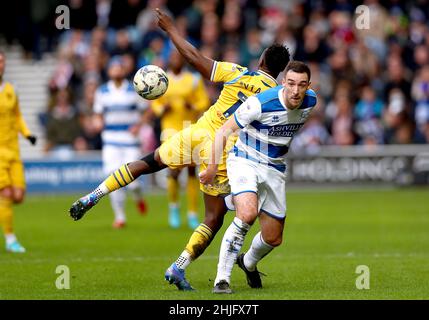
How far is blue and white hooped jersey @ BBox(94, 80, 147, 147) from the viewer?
1792 centimetres

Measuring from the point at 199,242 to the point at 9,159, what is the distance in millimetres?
4603

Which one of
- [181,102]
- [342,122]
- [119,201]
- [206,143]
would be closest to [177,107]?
[181,102]

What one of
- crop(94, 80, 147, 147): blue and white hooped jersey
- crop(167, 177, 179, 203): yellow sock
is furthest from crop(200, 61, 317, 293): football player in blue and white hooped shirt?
crop(94, 80, 147, 147): blue and white hooped jersey

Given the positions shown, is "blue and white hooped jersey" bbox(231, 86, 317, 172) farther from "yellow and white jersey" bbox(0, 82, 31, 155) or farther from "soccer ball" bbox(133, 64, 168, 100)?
"yellow and white jersey" bbox(0, 82, 31, 155)

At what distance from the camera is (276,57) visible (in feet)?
34.7

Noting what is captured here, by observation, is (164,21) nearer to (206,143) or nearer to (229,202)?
(206,143)

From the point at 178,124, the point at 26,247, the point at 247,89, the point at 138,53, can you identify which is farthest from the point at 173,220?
the point at 138,53

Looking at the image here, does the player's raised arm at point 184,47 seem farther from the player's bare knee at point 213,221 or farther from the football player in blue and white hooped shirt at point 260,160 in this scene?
the player's bare knee at point 213,221

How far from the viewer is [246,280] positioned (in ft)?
37.1

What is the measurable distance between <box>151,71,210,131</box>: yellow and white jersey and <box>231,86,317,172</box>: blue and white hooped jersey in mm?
7125

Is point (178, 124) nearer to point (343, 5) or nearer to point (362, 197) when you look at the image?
point (362, 197)

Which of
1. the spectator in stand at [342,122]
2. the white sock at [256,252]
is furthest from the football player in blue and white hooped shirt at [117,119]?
the spectator in stand at [342,122]

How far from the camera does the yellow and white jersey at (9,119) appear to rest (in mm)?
14086
